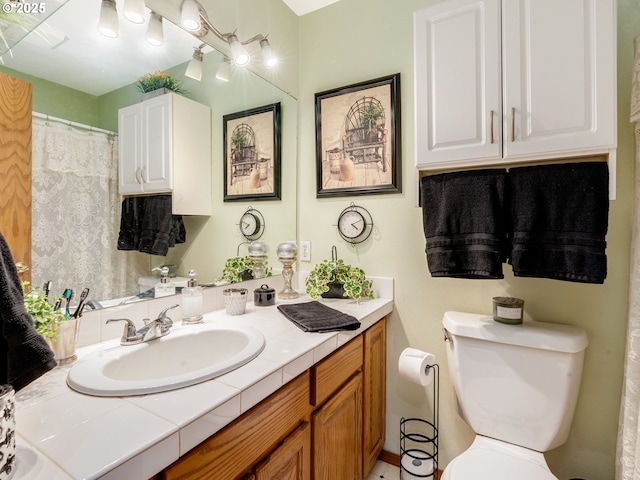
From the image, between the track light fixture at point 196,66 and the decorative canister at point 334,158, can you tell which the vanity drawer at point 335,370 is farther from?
the track light fixture at point 196,66

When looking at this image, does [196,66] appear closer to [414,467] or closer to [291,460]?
[291,460]

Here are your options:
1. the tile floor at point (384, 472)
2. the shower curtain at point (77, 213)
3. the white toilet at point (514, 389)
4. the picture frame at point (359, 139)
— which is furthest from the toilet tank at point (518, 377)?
the shower curtain at point (77, 213)

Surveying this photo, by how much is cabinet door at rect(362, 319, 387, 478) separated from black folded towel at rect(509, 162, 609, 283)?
66 cm

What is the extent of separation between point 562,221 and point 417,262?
0.62m

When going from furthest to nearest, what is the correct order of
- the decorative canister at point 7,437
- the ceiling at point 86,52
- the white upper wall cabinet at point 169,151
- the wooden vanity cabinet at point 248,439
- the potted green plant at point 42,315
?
1. the white upper wall cabinet at point 169,151
2. the ceiling at point 86,52
3. the potted green plant at point 42,315
4. the wooden vanity cabinet at point 248,439
5. the decorative canister at point 7,437

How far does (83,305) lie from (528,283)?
158 centimetres

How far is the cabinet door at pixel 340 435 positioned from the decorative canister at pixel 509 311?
0.60m

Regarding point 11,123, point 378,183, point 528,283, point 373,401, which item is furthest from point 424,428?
point 11,123

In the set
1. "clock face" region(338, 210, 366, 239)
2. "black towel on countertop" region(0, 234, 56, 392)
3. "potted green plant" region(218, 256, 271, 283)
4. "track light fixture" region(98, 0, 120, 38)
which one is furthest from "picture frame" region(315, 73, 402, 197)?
"black towel on countertop" region(0, 234, 56, 392)

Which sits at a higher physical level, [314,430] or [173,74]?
[173,74]

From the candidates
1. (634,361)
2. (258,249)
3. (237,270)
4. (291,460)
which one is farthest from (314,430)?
(634,361)

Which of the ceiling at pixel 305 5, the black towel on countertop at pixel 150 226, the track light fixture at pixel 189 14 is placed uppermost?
the ceiling at pixel 305 5

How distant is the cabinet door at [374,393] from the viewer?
1.37 m

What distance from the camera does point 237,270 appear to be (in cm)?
156
